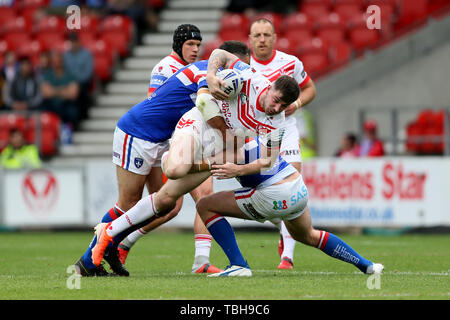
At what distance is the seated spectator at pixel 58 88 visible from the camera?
19125 mm

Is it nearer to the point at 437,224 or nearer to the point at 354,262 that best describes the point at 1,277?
the point at 354,262

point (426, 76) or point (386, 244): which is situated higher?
point (426, 76)

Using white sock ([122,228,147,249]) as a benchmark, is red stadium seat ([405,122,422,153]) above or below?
above

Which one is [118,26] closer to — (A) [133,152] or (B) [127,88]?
(B) [127,88]

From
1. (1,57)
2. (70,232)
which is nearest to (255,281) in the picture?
(70,232)

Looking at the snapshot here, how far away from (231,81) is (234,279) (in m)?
1.64

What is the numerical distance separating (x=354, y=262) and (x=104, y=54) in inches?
538

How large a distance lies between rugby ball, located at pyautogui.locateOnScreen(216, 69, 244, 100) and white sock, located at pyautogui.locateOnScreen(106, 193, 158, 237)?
112 cm

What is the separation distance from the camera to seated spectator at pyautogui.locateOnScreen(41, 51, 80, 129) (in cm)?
1912

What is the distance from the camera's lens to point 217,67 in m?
7.82

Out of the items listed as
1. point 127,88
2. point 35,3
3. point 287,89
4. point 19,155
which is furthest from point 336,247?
point 35,3

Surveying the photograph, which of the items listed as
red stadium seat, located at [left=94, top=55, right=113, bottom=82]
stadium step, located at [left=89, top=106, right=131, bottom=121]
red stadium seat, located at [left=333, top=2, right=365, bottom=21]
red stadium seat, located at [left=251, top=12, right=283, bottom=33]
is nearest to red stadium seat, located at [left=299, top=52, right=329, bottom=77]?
red stadium seat, located at [left=333, top=2, right=365, bottom=21]

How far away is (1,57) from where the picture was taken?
21.7 m

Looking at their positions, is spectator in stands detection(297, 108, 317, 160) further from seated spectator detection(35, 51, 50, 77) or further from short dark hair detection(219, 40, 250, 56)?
short dark hair detection(219, 40, 250, 56)
